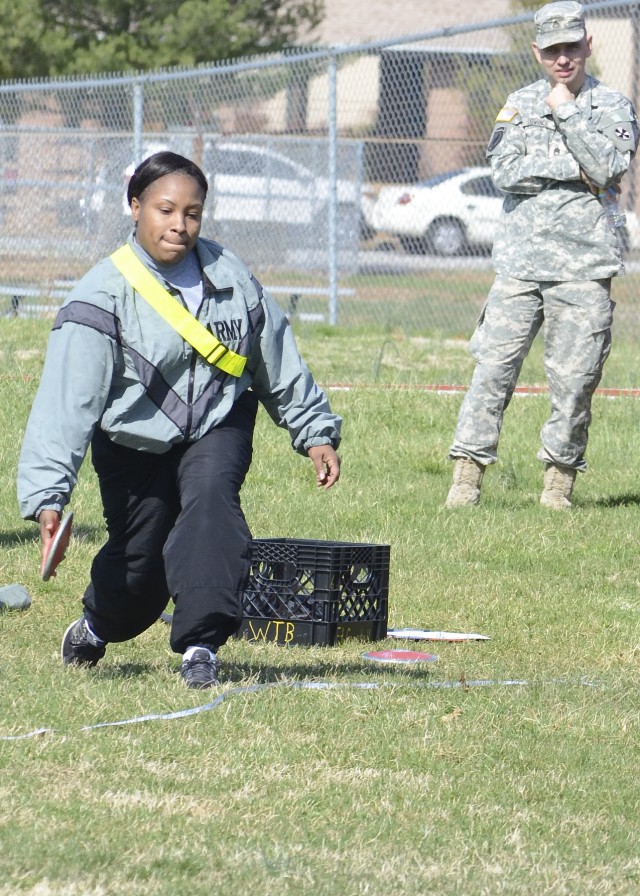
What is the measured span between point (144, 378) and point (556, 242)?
3.87 m

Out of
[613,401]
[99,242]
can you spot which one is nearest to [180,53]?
[99,242]

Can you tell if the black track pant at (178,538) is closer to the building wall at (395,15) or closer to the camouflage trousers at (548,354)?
the camouflage trousers at (548,354)

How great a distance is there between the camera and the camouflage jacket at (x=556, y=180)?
8.12m

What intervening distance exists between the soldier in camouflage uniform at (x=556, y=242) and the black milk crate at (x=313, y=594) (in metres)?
2.58

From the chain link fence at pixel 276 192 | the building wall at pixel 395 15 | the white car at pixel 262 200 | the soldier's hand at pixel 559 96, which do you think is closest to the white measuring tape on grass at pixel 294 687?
the soldier's hand at pixel 559 96

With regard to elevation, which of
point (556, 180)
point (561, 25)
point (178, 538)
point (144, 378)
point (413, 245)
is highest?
point (561, 25)

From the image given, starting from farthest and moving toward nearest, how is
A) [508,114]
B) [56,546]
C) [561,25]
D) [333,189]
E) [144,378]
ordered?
[333,189], [508,114], [561,25], [144,378], [56,546]

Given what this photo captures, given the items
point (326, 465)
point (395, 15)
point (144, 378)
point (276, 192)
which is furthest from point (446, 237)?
point (395, 15)

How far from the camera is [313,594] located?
19.8ft

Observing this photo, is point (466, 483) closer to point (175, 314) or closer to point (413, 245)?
point (175, 314)

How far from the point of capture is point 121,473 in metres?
5.14

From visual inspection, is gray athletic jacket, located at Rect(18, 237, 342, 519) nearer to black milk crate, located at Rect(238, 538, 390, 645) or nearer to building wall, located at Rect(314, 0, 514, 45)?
black milk crate, located at Rect(238, 538, 390, 645)

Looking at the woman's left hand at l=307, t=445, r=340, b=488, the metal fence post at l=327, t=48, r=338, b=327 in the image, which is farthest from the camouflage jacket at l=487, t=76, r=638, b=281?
the metal fence post at l=327, t=48, r=338, b=327

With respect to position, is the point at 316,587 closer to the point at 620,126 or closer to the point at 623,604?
the point at 623,604
